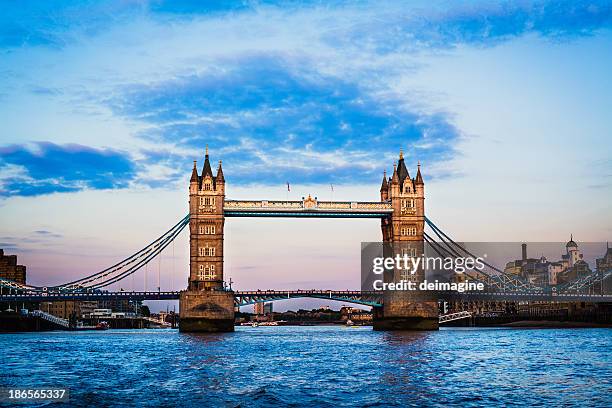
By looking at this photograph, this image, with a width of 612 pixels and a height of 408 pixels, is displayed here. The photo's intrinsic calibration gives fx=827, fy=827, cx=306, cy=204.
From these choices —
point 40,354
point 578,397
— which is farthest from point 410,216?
point 578,397

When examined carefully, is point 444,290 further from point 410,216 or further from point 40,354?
point 40,354

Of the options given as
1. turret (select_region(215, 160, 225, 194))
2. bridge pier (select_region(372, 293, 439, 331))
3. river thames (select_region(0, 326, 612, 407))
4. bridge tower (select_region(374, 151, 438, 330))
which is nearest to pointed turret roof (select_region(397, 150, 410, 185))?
bridge tower (select_region(374, 151, 438, 330))

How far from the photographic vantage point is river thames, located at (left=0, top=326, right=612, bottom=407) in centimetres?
3244

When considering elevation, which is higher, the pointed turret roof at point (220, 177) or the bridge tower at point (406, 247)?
the pointed turret roof at point (220, 177)

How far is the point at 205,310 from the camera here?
300ft

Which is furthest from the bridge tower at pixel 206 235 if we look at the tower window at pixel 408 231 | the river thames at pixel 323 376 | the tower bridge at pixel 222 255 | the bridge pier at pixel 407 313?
the river thames at pixel 323 376

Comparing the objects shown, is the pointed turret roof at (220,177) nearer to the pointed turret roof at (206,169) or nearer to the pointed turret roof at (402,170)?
the pointed turret roof at (206,169)

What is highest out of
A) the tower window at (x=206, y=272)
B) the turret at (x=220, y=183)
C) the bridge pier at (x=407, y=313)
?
the turret at (x=220, y=183)

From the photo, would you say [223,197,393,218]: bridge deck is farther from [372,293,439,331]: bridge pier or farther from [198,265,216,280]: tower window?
[372,293,439,331]: bridge pier

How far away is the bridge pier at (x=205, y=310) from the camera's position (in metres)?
91.1

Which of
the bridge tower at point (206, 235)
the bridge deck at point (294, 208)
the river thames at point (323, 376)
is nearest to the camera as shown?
the river thames at point (323, 376)

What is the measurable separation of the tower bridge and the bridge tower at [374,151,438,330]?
0.38ft

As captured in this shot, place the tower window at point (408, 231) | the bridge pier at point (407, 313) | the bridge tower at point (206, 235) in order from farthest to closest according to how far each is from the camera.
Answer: the tower window at point (408, 231)
the bridge pier at point (407, 313)
the bridge tower at point (206, 235)

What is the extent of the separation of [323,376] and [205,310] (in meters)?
52.1
